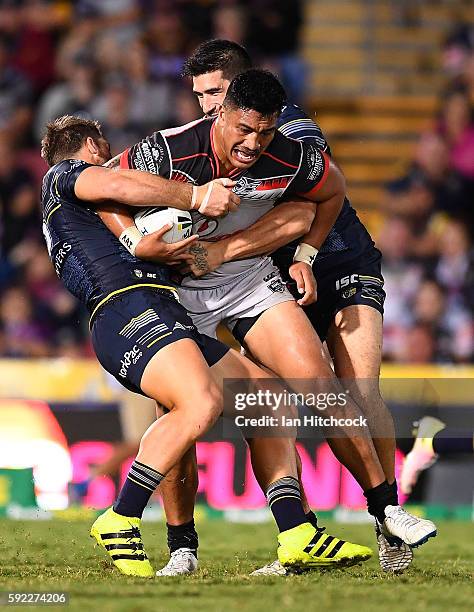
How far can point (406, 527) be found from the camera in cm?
589

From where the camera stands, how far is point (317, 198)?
21.0ft

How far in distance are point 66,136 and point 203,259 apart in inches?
38.8

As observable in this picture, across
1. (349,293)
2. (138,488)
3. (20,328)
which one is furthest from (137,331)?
(20,328)

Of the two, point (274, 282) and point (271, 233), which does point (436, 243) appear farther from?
point (271, 233)

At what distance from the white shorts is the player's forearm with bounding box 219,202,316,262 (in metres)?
0.14

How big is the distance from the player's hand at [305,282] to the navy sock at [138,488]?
4.00 ft

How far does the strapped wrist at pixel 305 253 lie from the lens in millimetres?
6430

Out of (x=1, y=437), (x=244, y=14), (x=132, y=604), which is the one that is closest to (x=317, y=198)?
(x=132, y=604)

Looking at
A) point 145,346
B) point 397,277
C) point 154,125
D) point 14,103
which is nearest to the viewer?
point 145,346

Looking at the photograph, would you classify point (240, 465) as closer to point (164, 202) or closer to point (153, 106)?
point (164, 202)

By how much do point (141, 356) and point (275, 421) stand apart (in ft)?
2.66

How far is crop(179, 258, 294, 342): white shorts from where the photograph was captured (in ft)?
20.7

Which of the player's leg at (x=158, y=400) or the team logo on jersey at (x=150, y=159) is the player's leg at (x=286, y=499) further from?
the team logo on jersey at (x=150, y=159)

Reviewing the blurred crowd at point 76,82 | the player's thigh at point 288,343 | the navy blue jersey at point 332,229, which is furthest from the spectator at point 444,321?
the player's thigh at point 288,343
